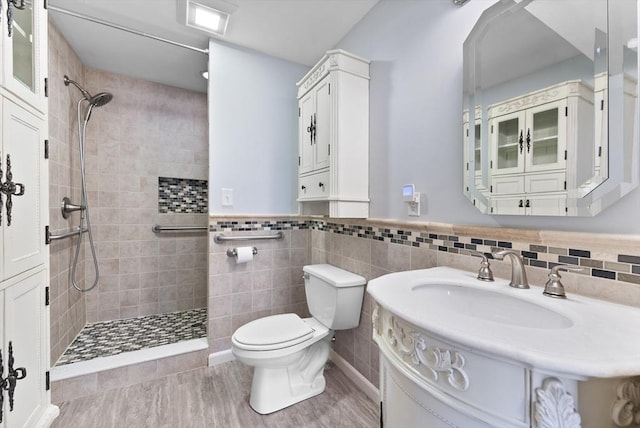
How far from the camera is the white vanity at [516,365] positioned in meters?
0.48

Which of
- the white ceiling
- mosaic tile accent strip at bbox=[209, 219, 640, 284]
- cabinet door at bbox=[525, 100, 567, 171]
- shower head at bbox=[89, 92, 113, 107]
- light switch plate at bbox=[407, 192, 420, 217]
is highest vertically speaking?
the white ceiling

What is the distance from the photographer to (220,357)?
2020 mm

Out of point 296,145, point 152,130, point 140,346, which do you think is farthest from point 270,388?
point 152,130

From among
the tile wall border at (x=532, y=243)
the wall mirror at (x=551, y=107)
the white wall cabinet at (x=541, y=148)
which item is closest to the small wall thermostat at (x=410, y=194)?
the tile wall border at (x=532, y=243)

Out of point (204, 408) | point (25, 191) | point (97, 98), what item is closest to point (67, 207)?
point (97, 98)

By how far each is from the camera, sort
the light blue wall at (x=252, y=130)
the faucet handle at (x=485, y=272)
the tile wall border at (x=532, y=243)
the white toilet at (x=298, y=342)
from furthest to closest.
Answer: the light blue wall at (x=252, y=130)
the white toilet at (x=298, y=342)
the faucet handle at (x=485, y=272)
the tile wall border at (x=532, y=243)

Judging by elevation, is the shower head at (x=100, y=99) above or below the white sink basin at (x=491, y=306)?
above

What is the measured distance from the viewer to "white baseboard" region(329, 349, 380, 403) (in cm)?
162

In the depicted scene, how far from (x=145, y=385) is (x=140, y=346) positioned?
371mm

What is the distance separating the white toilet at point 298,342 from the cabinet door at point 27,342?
0.77 meters

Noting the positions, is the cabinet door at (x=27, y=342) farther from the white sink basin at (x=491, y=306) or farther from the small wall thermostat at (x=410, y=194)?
the small wall thermostat at (x=410, y=194)

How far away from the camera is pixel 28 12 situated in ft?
3.45

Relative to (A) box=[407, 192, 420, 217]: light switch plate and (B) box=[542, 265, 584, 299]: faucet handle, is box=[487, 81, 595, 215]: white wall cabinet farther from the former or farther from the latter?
(A) box=[407, 192, 420, 217]: light switch plate

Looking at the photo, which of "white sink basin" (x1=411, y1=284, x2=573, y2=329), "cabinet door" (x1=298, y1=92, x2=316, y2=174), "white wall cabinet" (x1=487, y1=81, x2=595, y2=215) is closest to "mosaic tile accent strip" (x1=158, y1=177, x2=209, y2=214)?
"cabinet door" (x1=298, y1=92, x2=316, y2=174)
